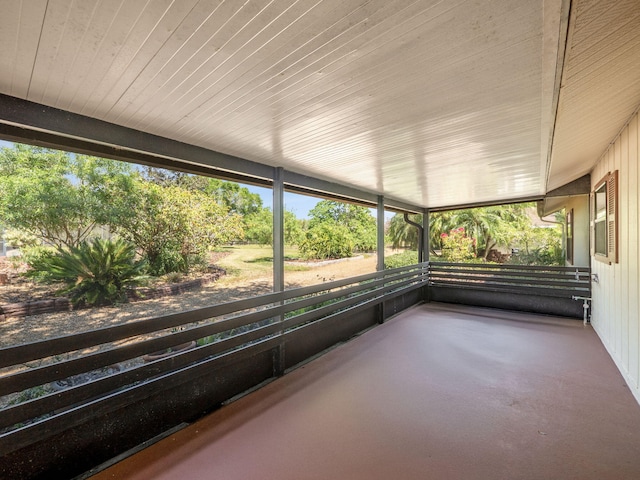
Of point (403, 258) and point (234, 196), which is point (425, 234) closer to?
point (403, 258)

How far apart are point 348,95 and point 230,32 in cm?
70

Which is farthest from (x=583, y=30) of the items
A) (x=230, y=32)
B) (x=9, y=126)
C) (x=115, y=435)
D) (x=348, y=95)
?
(x=115, y=435)

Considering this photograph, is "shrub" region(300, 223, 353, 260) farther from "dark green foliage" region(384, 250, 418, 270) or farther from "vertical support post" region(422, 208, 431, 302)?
"vertical support post" region(422, 208, 431, 302)

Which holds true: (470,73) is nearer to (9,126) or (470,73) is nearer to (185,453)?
(9,126)

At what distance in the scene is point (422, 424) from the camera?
6.72 ft

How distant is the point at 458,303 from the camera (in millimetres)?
5914

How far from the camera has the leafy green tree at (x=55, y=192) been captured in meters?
3.71

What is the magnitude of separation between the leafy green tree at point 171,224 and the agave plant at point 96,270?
0.81 ft

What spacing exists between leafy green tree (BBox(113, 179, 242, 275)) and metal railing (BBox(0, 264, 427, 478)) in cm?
234

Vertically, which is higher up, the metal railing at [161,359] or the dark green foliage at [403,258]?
the dark green foliage at [403,258]

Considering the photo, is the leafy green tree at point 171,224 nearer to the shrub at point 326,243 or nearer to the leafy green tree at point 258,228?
the leafy green tree at point 258,228

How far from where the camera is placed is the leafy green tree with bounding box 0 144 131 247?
371 cm

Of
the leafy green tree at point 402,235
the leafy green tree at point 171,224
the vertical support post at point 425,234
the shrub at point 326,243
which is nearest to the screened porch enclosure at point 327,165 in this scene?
the leafy green tree at point 171,224

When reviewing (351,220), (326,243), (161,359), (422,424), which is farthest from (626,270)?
(351,220)
